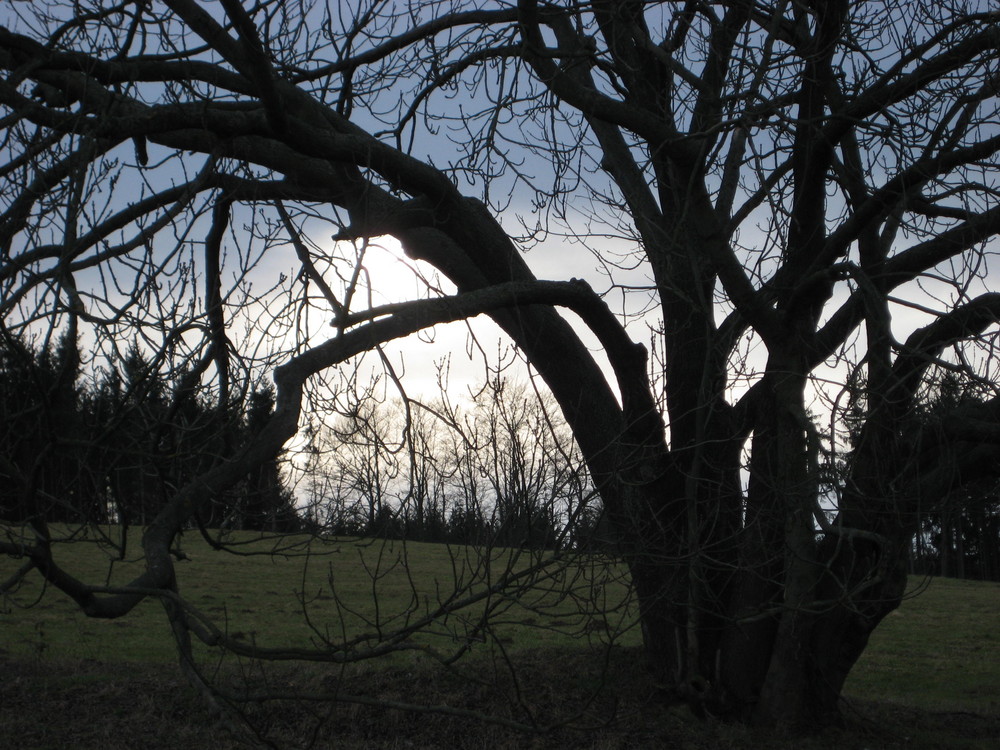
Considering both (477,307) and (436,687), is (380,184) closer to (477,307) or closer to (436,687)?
(477,307)

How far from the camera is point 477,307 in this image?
5.49 metres

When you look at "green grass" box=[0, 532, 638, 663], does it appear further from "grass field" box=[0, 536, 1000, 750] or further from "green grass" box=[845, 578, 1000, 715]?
"green grass" box=[845, 578, 1000, 715]

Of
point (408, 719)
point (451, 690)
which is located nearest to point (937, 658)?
point (451, 690)

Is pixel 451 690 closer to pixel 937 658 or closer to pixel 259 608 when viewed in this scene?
pixel 259 608

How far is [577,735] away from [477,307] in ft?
11.1

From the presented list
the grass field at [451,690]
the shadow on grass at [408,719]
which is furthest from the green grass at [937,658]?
the shadow on grass at [408,719]

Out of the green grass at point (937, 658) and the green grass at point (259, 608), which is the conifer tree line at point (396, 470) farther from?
the green grass at point (937, 658)

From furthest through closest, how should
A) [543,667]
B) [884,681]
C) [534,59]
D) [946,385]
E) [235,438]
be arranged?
[884,681], [543,667], [235,438], [534,59], [946,385]

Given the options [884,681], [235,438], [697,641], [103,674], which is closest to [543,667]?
[697,641]

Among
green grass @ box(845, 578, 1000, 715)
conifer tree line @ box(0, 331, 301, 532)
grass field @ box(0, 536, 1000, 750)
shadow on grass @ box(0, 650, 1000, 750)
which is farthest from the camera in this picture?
green grass @ box(845, 578, 1000, 715)

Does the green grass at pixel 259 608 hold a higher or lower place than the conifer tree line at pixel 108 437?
lower

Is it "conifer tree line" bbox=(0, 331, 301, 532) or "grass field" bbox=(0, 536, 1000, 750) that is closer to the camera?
"conifer tree line" bbox=(0, 331, 301, 532)

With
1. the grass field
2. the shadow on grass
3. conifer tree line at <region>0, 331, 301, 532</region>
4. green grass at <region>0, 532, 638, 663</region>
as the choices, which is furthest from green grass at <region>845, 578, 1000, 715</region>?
conifer tree line at <region>0, 331, 301, 532</region>

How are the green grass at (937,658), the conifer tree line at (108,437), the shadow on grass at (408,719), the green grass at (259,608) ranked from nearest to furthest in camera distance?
the conifer tree line at (108,437)
the shadow on grass at (408,719)
the green grass at (259,608)
the green grass at (937,658)
